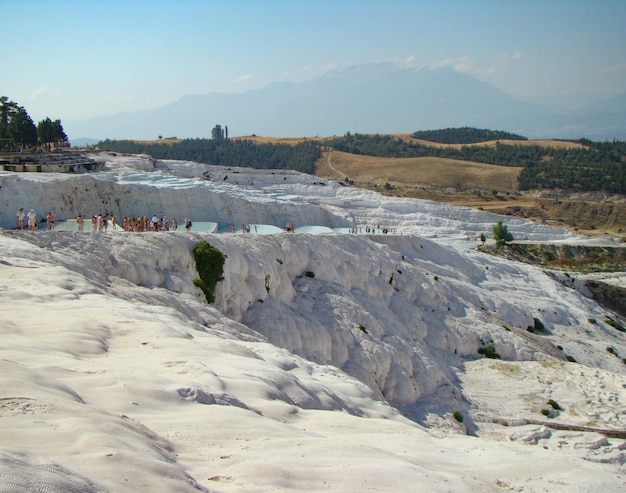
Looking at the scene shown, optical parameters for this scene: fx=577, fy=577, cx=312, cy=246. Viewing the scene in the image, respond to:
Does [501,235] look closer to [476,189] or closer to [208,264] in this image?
[476,189]

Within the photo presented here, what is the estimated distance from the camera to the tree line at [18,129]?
160ft

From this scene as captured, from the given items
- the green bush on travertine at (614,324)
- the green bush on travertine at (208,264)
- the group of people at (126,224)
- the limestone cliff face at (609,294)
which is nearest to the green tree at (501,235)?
the limestone cliff face at (609,294)

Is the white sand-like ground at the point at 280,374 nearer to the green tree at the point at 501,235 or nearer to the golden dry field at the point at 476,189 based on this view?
the green tree at the point at 501,235

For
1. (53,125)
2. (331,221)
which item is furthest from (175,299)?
→ (53,125)

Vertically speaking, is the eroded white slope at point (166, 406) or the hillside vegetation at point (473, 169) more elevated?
the hillside vegetation at point (473, 169)

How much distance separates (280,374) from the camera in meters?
12.2

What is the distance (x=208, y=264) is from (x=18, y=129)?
35708 millimetres

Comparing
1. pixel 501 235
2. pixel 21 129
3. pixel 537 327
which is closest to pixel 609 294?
pixel 537 327

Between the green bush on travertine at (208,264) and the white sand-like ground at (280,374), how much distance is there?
39cm

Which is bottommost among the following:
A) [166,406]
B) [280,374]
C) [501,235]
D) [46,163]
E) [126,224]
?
[501,235]

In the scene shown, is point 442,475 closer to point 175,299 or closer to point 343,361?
point 175,299

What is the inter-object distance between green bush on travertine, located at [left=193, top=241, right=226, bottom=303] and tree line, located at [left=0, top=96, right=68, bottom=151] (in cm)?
3208

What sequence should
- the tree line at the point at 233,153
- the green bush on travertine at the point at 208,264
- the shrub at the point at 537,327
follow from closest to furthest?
the green bush on travertine at the point at 208,264 → the shrub at the point at 537,327 → the tree line at the point at 233,153

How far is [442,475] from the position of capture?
9.09m
